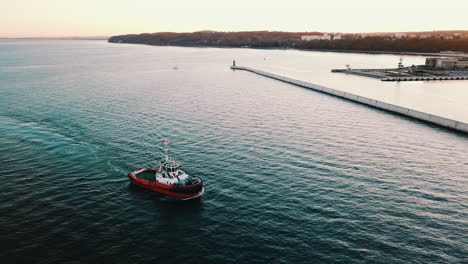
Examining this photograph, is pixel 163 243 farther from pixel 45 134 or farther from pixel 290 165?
pixel 45 134

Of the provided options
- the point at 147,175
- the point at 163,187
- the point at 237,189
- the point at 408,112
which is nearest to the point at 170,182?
the point at 163,187

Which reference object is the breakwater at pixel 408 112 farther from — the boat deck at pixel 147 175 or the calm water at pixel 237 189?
the boat deck at pixel 147 175

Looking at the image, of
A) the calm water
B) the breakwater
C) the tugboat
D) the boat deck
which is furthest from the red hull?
the breakwater

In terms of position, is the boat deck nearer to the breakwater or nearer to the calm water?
the calm water

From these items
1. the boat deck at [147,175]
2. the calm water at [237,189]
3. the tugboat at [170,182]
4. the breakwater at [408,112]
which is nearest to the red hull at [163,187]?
the tugboat at [170,182]

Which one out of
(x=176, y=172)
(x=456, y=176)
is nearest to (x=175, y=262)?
(x=176, y=172)

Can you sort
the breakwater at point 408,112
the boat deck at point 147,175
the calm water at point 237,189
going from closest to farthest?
the calm water at point 237,189, the boat deck at point 147,175, the breakwater at point 408,112

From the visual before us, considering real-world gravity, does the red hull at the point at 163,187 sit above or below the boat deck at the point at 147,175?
below

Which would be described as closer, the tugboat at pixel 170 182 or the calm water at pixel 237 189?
the calm water at pixel 237 189
